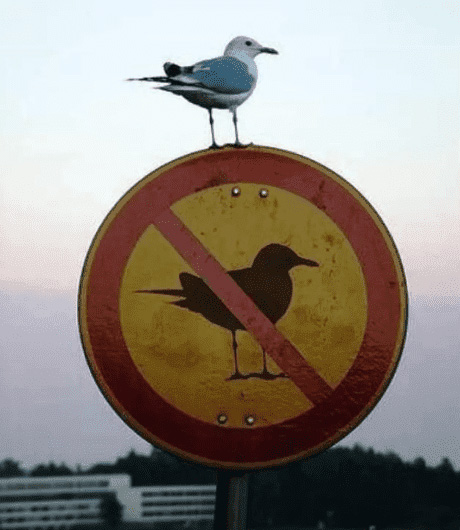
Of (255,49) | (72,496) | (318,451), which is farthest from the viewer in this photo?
(72,496)

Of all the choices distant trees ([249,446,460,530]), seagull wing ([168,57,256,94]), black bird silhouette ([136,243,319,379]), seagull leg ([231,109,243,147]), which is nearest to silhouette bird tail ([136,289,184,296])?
black bird silhouette ([136,243,319,379])

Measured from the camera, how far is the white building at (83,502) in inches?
2926

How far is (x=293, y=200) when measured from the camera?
2.54m

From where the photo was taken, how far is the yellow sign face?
247 centimetres

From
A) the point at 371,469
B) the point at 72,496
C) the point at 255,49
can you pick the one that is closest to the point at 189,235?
the point at 255,49

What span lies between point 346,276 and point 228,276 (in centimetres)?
20

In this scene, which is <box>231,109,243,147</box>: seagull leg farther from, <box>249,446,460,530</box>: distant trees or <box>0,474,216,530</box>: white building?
<box>0,474,216,530</box>: white building

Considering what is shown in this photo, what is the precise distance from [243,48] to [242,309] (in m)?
0.63

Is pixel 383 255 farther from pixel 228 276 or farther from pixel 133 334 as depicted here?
pixel 133 334

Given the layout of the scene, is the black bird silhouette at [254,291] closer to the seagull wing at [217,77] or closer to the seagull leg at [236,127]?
the seagull leg at [236,127]

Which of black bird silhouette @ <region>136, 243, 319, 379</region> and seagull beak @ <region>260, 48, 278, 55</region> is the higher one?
seagull beak @ <region>260, 48, 278, 55</region>

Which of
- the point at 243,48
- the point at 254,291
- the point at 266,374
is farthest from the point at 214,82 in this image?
the point at 266,374

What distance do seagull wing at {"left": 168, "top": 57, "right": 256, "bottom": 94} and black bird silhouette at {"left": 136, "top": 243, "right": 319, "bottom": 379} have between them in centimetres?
34

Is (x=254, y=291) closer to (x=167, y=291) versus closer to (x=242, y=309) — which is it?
(x=242, y=309)
